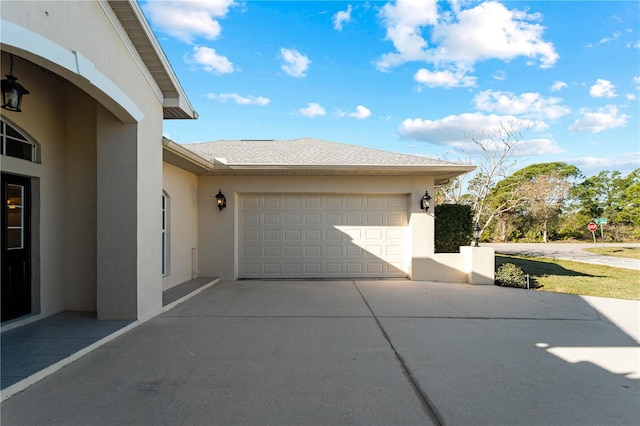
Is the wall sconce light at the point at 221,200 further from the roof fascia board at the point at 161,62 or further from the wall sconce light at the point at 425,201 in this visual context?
the wall sconce light at the point at 425,201

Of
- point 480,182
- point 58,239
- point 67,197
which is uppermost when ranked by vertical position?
point 480,182

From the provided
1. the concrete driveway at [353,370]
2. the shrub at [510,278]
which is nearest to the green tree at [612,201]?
the shrub at [510,278]

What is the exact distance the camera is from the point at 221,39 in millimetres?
8758

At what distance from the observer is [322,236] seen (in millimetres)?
8477

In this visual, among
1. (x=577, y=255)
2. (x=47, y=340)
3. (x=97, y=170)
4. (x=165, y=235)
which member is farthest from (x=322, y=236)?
(x=577, y=255)

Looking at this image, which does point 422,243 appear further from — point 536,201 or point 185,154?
point 536,201

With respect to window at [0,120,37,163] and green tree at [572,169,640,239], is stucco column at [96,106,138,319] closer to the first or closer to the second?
window at [0,120,37,163]

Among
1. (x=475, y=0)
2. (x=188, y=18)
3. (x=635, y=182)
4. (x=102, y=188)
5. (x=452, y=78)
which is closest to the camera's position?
(x=102, y=188)

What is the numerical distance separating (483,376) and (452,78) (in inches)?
531

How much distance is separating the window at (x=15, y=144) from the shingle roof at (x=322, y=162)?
10.6ft

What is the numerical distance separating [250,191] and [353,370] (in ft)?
19.7

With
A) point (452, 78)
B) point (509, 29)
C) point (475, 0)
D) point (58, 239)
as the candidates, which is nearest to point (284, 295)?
point (58, 239)

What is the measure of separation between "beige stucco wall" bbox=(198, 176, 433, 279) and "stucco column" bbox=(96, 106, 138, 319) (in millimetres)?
3738

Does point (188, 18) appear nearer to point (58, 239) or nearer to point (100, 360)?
point (58, 239)
